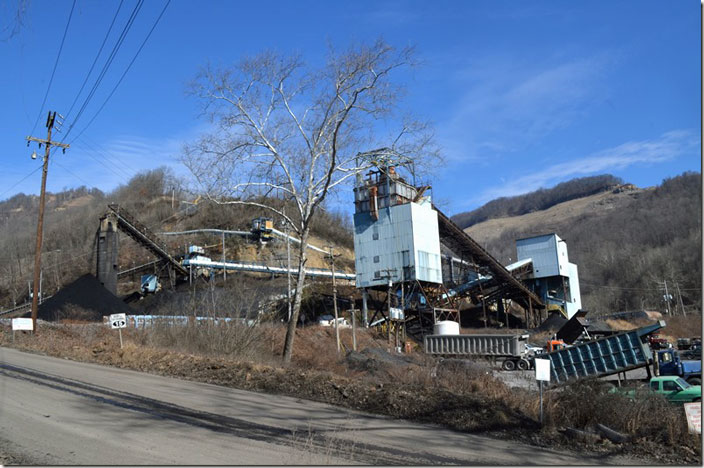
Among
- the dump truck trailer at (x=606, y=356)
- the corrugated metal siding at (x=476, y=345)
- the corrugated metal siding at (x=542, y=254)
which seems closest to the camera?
the dump truck trailer at (x=606, y=356)

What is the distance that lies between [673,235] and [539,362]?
→ 131 meters

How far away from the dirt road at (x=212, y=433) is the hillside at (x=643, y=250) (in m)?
70.4

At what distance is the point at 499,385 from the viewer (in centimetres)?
1338

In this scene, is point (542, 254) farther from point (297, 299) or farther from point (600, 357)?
point (297, 299)

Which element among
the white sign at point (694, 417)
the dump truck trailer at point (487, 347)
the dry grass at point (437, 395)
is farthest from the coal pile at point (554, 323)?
the white sign at point (694, 417)

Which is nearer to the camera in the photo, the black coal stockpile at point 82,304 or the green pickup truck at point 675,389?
the green pickup truck at point 675,389

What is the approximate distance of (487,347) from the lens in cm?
3616

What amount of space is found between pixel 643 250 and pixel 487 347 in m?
99.6

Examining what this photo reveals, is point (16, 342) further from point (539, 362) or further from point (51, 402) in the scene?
point (539, 362)

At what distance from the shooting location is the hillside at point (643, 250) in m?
93.9

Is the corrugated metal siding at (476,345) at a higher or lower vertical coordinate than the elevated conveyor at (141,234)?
lower

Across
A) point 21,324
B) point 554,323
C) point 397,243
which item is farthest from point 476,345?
point 21,324

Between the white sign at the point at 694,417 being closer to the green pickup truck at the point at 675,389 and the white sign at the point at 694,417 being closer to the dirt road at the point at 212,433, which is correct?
the dirt road at the point at 212,433

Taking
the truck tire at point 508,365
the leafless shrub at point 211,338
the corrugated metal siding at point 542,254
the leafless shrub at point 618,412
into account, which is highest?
the corrugated metal siding at point 542,254
